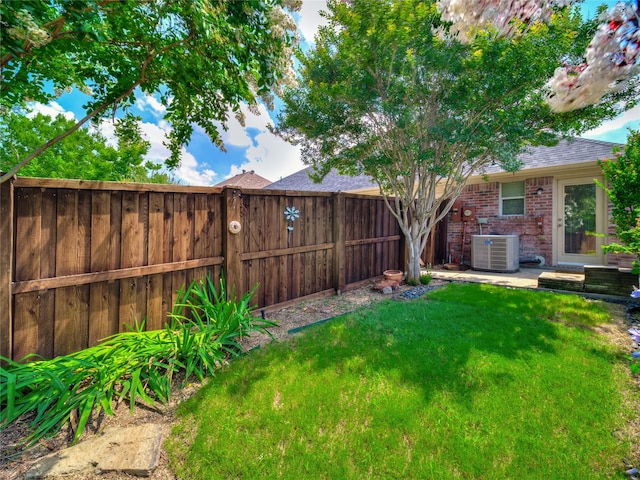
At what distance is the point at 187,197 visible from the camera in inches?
128

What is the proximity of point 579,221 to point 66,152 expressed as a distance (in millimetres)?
17898

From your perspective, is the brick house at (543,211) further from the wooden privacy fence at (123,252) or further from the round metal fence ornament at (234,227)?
the round metal fence ornament at (234,227)

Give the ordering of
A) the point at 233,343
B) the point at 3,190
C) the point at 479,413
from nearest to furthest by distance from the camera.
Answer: the point at 479,413, the point at 3,190, the point at 233,343

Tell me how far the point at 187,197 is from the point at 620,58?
384 cm

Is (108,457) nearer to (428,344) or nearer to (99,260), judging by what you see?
(99,260)

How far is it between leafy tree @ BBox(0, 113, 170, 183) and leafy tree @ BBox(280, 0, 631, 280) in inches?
352

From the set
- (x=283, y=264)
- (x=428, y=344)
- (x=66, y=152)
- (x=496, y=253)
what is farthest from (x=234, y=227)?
(x=66, y=152)

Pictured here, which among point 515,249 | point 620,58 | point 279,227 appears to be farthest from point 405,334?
point 515,249

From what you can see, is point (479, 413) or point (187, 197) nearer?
point (479, 413)

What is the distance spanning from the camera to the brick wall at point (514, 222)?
748cm

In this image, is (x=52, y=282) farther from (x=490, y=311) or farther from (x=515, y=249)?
(x=515, y=249)

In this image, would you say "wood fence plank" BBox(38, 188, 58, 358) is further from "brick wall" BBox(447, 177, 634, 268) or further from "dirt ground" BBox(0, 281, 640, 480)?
"brick wall" BBox(447, 177, 634, 268)

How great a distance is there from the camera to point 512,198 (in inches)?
319

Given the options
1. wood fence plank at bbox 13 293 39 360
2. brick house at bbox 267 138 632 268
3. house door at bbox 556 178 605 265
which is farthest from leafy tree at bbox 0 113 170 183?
house door at bbox 556 178 605 265
